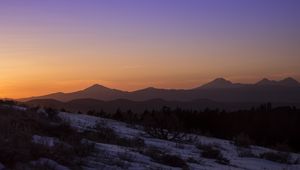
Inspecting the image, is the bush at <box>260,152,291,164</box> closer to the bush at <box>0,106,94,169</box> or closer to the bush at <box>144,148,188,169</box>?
the bush at <box>144,148,188,169</box>

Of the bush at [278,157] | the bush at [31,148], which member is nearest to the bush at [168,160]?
the bush at [31,148]

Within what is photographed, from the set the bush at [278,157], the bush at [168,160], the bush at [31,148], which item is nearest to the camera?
the bush at [31,148]

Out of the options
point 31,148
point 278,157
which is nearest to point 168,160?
point 31,148

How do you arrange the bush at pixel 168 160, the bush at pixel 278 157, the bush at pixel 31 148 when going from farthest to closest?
the bush at pixel 278 157, the bush at pixel 168 160, the bush at pixel 31 148

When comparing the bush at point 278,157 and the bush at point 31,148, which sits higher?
the bush at point 31,148

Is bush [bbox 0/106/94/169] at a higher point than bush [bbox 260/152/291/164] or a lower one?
higher

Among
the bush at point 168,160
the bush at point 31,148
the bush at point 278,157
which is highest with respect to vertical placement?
the bush at point 31,148

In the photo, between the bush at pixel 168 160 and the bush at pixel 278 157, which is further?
the bush at pixel 278 157

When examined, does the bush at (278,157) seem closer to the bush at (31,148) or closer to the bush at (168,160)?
the bush at (168,160)

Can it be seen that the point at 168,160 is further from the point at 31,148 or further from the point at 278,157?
the point at 278,157

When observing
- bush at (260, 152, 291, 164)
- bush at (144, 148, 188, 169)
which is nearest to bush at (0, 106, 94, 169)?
bush at (144, 148, 188, 169)

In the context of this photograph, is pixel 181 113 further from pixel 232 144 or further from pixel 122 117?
pixel 232 144

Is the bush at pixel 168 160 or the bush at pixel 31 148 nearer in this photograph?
the bush at pixel 31 148

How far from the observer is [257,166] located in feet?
61.3
